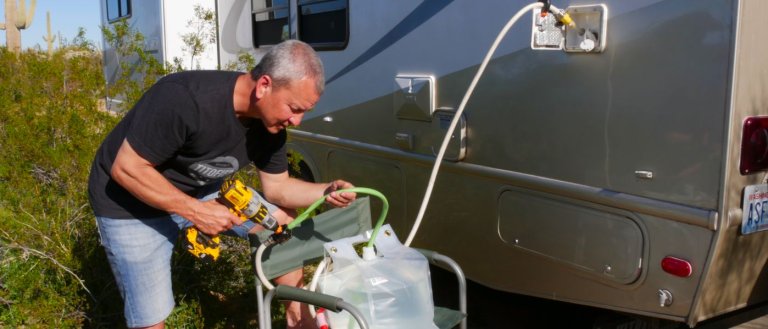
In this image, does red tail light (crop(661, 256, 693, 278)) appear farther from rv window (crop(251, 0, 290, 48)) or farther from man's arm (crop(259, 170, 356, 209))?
rv window (crop(251, 0, 290, 48))

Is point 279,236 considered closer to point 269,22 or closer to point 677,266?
point 677,266

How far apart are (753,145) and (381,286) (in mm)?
1368

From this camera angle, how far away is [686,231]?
2.52 metres

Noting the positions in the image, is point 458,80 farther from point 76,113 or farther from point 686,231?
point 76,113

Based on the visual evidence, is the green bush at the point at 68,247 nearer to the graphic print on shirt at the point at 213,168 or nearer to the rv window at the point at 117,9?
the graphic print on shirt at the point at 213,168

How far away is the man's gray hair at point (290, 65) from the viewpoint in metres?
2.27

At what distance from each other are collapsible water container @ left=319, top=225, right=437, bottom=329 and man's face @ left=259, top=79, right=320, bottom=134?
1.49 ft

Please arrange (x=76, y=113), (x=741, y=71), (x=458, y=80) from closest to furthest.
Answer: (x=741, y=71)
(x=458, y=80)
(x=76, y=113)

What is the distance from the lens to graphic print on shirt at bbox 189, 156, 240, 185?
2504 mm

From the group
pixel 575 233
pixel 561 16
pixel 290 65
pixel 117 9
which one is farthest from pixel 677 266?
pixel 117 9

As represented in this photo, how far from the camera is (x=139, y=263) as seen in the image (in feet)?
8.38

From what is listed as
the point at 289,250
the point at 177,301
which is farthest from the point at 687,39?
the point at 177,301

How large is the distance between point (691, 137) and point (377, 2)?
6.30 ft

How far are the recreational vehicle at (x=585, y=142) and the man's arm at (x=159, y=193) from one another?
1.36 meters
